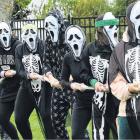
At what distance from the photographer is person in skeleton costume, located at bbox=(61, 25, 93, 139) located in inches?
268

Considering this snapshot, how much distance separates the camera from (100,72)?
636 cm

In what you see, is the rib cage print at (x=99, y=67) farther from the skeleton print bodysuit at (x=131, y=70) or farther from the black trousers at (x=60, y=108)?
the skeleton print bodysuit at (x=131, y=70)

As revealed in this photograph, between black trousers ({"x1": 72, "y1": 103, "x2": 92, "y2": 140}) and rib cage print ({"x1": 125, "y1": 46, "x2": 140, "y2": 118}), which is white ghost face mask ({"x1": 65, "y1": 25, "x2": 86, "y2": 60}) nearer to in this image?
black trousers ({"x1": 72, "y1": 103, "x2": 92, "y2": 140})

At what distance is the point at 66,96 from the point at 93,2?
679 inches

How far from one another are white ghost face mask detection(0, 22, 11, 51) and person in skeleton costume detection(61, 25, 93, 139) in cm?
143

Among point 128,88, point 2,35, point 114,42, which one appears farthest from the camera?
point 2,35

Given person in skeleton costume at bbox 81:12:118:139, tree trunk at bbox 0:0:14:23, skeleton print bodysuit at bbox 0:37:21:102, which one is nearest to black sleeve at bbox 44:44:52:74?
skeleton print bodysuit at bbox 0:37:21:102

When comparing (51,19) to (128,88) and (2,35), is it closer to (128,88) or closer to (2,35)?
(2,35)

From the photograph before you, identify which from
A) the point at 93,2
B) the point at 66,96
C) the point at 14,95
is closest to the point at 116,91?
the point at 66,96

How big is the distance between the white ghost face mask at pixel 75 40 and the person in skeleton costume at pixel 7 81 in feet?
4.61

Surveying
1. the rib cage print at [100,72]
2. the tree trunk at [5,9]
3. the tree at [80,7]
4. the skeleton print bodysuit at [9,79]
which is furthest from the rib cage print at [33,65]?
the tree at [80,7]

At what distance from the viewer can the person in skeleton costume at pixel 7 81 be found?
8.12m

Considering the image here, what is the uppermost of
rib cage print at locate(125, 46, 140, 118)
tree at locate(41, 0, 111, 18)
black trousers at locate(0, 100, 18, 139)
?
tree at locate(41, 0, 111, 18)

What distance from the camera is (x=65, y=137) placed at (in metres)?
7.60
